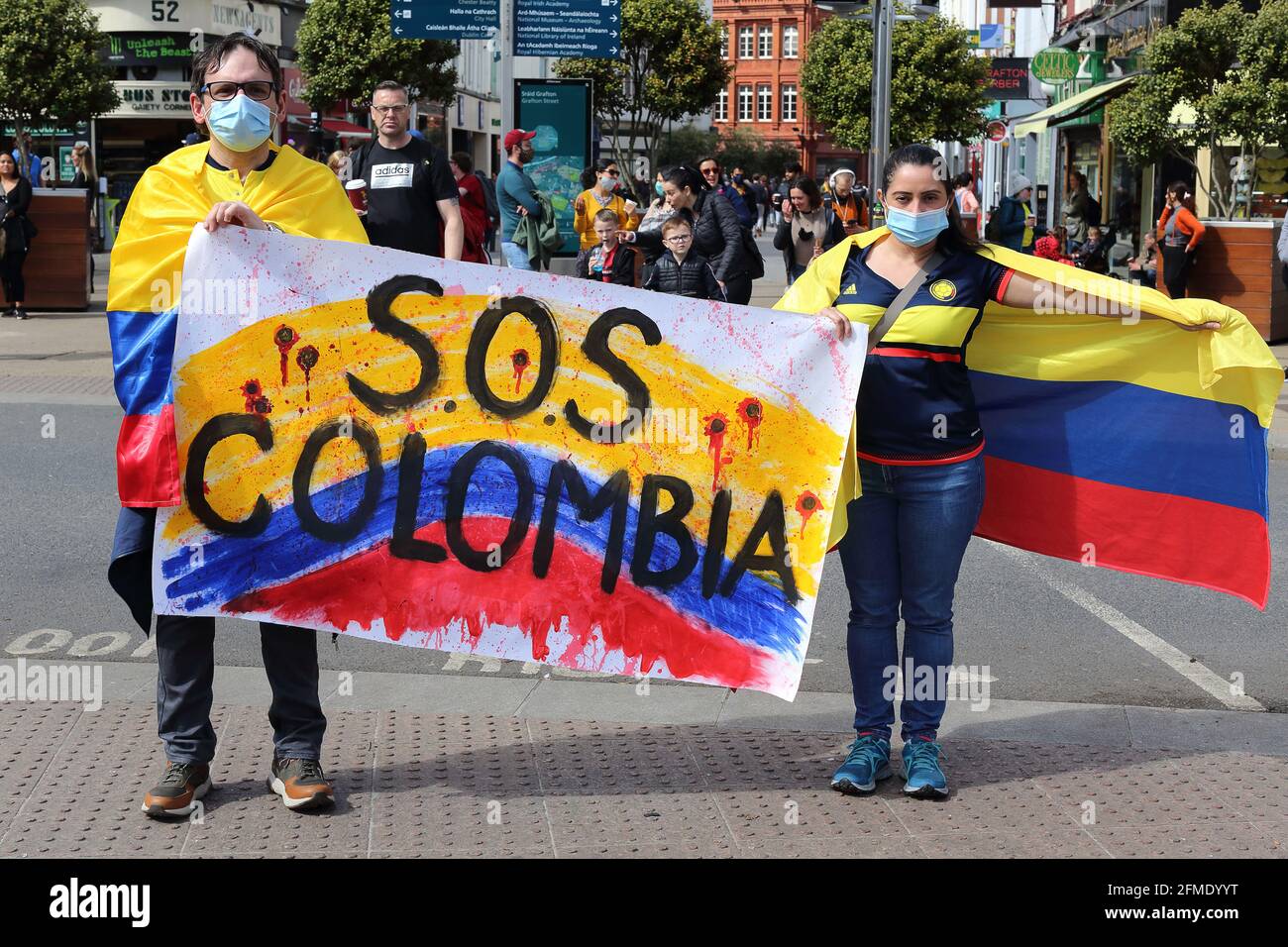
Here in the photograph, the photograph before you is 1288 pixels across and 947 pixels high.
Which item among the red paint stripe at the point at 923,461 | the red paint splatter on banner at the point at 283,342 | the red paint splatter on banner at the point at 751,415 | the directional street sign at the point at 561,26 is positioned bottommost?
the red paint stripe at the point at 923,461

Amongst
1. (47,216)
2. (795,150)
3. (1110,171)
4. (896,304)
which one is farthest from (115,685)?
(795,150)

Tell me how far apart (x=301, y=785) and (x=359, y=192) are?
3.99 metres

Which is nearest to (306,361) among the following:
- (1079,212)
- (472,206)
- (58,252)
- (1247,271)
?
(472,206)

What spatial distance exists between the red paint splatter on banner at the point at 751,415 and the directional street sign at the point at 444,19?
57.9ft

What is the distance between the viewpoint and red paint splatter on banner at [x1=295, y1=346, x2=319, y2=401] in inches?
182

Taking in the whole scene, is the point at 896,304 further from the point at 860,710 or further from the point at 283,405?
the point at 283,405

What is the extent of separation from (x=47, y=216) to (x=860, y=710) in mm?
16859

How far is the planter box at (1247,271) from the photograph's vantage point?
60.2 ft

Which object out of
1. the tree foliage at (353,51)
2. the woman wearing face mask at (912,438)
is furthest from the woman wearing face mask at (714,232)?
the tree foliage at (353,51)

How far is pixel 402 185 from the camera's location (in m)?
7.75

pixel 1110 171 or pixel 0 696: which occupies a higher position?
pixel 1110 171

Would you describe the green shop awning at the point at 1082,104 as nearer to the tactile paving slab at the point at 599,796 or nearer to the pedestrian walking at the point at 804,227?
the pedestrian walking at the point at 804,227

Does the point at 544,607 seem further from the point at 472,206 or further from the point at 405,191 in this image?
the point at 472,206

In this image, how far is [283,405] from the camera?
462 centimetres
